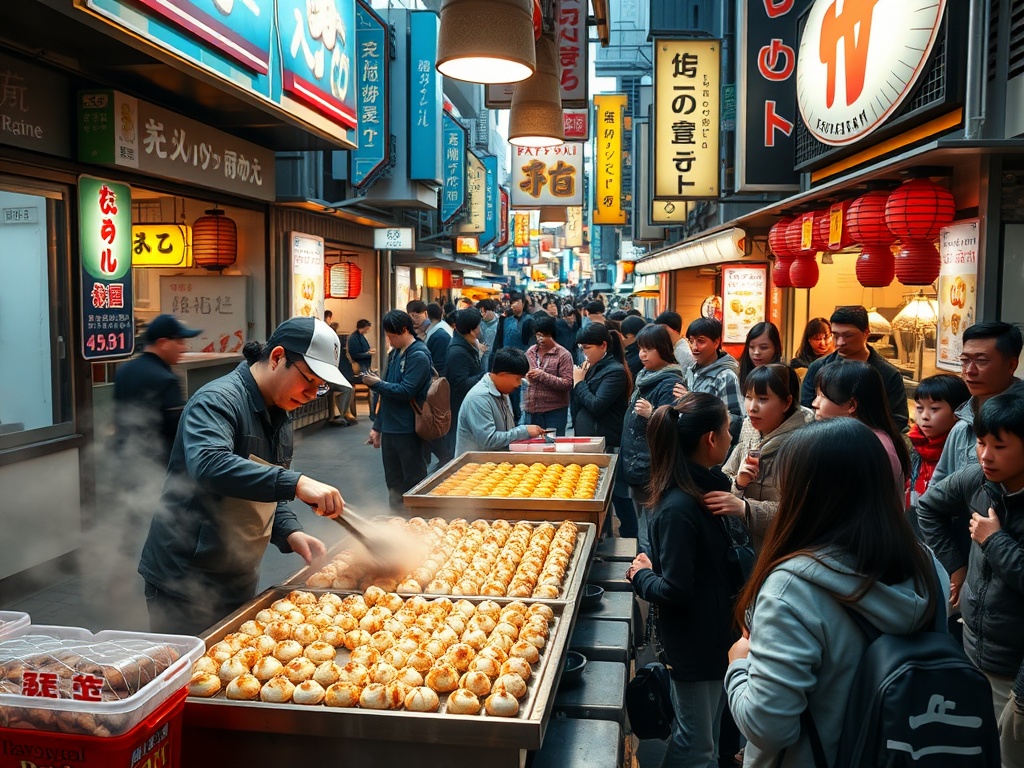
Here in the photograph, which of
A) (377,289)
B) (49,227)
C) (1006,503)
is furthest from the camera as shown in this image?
(377,289)

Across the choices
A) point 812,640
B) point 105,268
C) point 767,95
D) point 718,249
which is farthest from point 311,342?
point 718,249

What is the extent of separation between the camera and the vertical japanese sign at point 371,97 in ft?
45.5

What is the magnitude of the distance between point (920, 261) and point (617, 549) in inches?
132

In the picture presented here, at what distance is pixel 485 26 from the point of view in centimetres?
381

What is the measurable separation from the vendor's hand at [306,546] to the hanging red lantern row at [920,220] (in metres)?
5.03

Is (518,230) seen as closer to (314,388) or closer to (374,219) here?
(374,219)

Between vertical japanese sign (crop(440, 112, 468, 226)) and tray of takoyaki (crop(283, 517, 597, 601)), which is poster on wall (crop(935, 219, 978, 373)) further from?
vertical japanese sign (crop(440, 112, 468, 226))

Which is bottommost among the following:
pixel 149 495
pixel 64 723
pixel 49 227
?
pixel 149 495

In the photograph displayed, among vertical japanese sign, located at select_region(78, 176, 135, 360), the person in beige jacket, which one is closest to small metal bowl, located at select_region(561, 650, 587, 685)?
the person in beige jacket

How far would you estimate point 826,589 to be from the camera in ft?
7.64

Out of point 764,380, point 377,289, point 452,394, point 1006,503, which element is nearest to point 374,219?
point 377,289

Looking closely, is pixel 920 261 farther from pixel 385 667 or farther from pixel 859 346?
pixel 385 667

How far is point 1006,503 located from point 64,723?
3634mm

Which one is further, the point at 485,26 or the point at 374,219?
the point at 374,219
